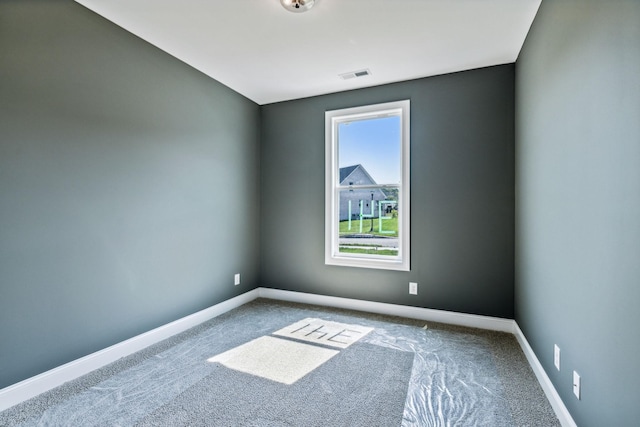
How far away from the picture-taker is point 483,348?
8.33ft

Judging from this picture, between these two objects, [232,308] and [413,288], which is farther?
[232,308]

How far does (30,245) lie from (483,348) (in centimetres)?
336

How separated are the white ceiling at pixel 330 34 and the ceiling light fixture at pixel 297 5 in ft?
0.18

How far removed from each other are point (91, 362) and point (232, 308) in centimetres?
151

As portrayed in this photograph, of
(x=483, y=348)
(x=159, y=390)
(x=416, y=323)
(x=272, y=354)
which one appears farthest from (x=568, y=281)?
(x=159, y=390)

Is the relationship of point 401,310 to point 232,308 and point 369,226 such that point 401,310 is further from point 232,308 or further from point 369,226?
point 232,308

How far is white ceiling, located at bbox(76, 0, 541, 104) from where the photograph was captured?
212cm

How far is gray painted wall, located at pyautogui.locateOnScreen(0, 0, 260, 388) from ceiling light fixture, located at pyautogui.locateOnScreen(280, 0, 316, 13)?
1335mm

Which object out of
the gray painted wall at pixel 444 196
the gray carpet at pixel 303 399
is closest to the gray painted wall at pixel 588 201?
the gray painted wall at pixel 444 196

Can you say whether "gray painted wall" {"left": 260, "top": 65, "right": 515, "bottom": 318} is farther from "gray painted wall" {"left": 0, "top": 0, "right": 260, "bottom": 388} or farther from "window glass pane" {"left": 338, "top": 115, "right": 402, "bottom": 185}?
"gray painted wall" {"left": 0, "top": 0, "right": 260, "bottom": 388}

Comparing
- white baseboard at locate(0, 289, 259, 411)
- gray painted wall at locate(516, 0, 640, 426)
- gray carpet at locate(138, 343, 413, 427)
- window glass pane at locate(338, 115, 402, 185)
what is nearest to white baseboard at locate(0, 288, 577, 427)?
white baseboard at locate(0, 289, 259, 411)

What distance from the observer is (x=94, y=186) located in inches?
86.7

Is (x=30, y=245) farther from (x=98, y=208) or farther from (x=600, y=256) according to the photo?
(x=600, y=256)

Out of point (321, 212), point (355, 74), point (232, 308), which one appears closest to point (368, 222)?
point (321, 212)
